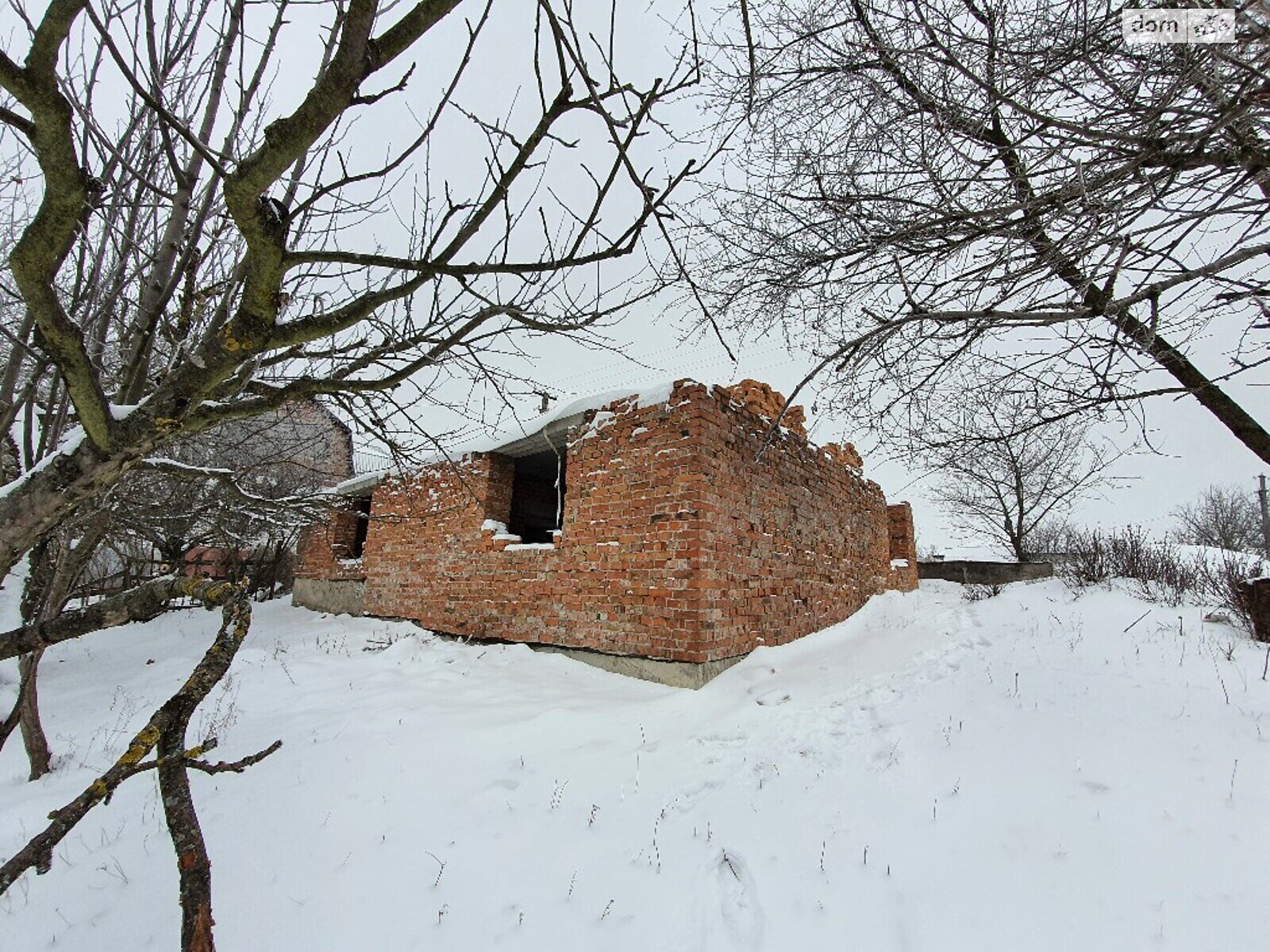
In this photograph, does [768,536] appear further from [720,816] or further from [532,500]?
[532,500]

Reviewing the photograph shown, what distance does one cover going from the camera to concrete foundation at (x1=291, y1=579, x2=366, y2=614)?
852 cm

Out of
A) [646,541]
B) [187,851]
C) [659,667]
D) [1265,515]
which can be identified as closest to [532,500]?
[646,541]

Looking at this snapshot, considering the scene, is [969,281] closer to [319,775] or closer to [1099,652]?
[1099,652]

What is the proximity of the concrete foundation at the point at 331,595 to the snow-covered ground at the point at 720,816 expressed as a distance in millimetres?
3655

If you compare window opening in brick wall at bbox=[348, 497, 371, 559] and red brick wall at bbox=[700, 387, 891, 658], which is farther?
window opening in brick wall at bbox=[348, 497, 371, 559]

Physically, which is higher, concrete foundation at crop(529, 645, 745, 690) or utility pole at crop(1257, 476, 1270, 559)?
utility pole at crop(1257, 476, 1270, 559)

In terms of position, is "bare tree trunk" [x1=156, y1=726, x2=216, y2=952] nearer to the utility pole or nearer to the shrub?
the shrub

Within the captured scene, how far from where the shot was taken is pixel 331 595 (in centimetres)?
931

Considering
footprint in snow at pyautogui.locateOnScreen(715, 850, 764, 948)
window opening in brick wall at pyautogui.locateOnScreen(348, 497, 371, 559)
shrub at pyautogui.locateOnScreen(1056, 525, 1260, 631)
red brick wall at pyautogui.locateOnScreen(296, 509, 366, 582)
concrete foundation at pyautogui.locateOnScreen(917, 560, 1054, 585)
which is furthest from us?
concrete foundation at pyautogui.locateOnScreen(917, 560, 1054, 585)

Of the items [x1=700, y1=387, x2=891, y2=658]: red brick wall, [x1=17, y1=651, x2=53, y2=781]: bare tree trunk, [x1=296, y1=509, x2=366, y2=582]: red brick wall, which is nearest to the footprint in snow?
[x1=700, y1=387, x2=891, y2=658]: red brick wall

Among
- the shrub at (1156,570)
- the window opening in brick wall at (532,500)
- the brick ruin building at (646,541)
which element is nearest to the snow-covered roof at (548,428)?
the brick ruin building at (646,541)
